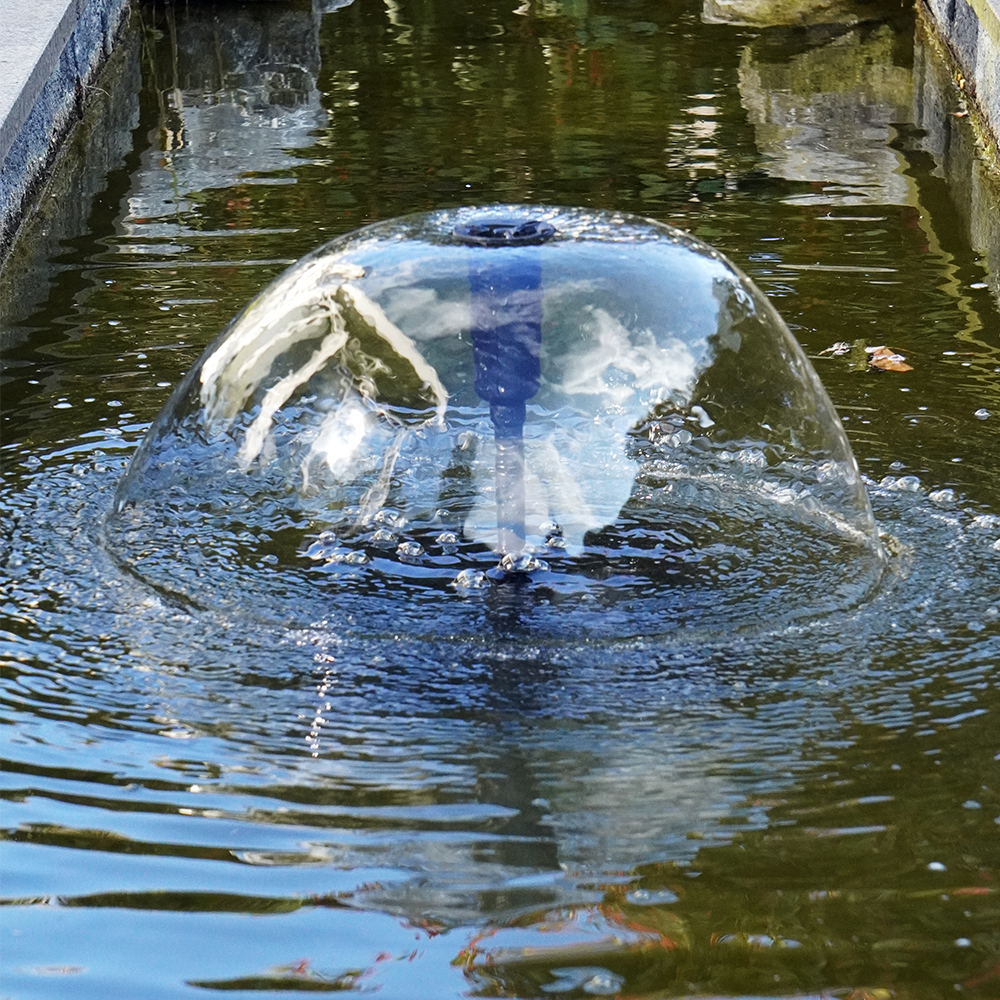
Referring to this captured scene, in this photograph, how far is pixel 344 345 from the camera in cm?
427

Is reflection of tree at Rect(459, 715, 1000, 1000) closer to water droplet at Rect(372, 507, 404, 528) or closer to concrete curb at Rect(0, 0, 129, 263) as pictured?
water droplet at Rect(372, 507, 404, 528)

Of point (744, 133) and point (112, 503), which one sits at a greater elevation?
point (744, 133)

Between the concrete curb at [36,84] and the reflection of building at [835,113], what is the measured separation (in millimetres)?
3506

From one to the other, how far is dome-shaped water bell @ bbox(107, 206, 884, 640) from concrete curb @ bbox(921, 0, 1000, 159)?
4.72m

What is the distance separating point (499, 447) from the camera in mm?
4281

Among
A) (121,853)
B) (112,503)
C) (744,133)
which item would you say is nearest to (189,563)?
(112,503)

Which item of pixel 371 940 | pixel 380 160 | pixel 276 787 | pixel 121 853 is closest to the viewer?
pixel 371 940

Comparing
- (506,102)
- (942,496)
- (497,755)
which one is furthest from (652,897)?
(506,102)

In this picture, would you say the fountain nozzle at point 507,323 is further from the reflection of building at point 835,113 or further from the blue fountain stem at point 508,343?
the reflection of building at point 835,113

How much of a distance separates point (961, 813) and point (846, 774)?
0.76 ft

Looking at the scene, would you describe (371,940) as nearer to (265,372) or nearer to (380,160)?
(265,372)

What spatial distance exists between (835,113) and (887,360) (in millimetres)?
3979

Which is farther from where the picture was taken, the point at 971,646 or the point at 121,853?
the point at 971,646

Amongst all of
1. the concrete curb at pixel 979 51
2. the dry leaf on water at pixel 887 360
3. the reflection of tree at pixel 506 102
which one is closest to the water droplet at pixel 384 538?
the dry leaf on water at pixel 887 360
